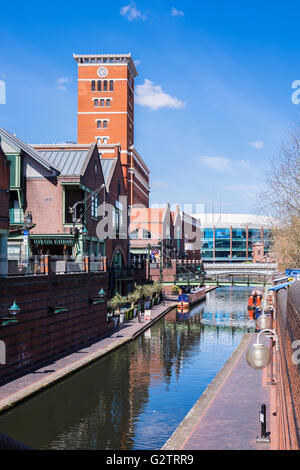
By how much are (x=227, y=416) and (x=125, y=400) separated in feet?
21.1

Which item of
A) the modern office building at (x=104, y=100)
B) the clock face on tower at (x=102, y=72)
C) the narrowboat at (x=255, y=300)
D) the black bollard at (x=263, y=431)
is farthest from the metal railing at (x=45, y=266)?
the clock face on tower at (x=102, y=72)

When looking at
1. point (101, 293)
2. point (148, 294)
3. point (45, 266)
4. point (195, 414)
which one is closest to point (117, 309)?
point (101, 293)

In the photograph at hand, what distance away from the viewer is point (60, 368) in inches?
1101

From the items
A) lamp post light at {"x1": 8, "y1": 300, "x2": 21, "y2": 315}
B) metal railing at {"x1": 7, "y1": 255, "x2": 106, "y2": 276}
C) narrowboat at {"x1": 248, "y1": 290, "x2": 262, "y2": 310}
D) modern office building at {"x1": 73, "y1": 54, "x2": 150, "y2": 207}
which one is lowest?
narrowboat at {"x1": 248, "y1": 290, "x2": 262, "y2": 310}

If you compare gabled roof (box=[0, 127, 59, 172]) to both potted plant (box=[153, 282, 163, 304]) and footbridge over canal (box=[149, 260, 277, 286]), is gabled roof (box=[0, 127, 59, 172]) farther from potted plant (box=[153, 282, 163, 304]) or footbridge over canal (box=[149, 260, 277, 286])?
footbridge over canal (box=[149, 260, 277, 286])

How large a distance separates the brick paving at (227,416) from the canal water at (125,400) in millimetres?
1282

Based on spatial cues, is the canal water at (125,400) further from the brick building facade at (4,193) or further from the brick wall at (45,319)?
the brick building facade at (4,193)

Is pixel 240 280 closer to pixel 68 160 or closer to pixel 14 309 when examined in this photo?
pixel 68 160

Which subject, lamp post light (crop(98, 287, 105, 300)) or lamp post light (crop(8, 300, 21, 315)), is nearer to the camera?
lamp post light (crop(8, 300, 21, 315))

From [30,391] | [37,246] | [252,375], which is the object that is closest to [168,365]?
[252,375]

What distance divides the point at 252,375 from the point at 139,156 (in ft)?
293

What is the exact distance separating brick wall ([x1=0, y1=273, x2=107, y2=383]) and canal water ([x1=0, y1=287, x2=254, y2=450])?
2381 mm

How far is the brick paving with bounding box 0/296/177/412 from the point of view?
73.6ft
